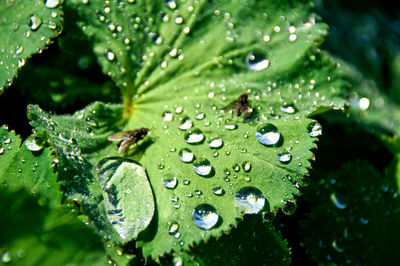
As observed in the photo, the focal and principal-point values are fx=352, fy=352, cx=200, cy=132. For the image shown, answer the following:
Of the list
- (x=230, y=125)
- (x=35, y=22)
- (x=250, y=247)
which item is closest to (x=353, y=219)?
(x=250, y=247)

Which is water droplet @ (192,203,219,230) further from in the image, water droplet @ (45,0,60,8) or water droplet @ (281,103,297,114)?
water droplet @ (45,0,60,8)

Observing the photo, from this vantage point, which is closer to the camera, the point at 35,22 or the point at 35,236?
the point at 35,236

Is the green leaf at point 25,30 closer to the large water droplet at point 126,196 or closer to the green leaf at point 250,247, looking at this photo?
the large water droplet at point 126,196

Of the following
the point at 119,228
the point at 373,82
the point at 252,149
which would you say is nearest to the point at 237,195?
the point at 252,149

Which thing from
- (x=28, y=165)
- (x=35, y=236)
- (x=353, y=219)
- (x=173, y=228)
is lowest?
(x=353, y=219)

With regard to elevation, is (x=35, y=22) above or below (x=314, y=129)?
above

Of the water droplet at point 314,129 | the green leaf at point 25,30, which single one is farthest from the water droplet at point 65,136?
the water droplet at point 314,129

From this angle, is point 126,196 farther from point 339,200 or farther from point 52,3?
point 339,200
